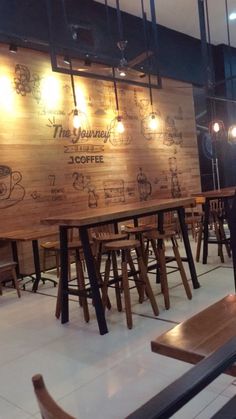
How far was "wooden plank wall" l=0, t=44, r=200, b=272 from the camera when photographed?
5.20 m

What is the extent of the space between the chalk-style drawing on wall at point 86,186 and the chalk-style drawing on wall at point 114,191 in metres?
0.25

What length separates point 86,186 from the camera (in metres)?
6.12

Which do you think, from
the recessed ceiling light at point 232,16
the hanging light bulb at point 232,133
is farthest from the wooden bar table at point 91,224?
the recessed ceiling light at point 232,16

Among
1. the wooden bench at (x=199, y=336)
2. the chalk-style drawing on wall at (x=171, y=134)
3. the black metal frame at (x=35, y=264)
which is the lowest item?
the black metal frame at (x=35, y=264)

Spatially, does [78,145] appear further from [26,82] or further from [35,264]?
[35,264]

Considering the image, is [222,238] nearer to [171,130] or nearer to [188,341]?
[171,130]

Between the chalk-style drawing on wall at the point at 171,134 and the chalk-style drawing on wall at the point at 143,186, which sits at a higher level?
the chalk-style drawing on wall at the point at 171,134

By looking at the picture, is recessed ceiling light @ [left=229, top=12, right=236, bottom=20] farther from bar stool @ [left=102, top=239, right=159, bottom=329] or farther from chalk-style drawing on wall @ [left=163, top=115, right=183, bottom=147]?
bar stool @ [left=102, top=239, right=159, bottom=329]

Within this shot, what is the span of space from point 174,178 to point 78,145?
2507 mm

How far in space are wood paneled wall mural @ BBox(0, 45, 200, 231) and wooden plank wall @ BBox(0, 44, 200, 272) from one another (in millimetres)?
14

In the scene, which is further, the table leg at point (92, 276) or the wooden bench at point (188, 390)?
the table leg at point (92, 276)

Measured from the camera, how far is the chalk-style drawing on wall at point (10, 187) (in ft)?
16.6

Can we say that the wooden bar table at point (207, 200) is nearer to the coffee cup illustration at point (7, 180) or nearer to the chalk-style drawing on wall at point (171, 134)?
the coffee cup illustration at point (7, 180)

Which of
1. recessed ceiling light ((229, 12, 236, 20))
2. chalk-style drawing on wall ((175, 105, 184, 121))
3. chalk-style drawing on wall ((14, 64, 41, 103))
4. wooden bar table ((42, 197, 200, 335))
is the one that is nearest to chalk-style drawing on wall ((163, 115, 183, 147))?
chalk-style drawing on wall ((175, 105, 184, 121))
